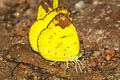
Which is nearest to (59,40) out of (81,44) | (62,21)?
(62,21)

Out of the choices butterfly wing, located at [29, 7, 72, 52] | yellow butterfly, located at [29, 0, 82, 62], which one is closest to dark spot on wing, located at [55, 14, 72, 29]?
yellow butterfly, located at [29, 0, 82, 62]

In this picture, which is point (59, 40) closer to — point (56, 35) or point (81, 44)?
point (56, 35)

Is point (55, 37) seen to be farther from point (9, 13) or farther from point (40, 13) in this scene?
Answer: point (9, 13)

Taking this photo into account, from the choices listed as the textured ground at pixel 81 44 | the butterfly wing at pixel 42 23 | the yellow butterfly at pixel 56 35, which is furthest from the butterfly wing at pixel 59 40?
the textured ground at pixel 81 44

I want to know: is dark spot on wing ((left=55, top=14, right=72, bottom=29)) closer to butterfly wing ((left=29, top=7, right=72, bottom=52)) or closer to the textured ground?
butterfly wing ((left=29, top=7, right=72, bottom=52))

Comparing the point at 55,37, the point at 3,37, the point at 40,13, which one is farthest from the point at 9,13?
the point at 55,37

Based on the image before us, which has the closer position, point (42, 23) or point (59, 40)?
point (59, 40)
